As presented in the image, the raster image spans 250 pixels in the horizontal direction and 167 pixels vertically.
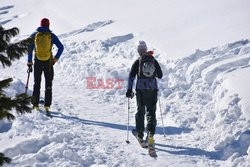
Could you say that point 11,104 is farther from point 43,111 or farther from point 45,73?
point 43,111

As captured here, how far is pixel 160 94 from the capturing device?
12.8 metres

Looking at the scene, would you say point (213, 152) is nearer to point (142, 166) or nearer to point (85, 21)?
point (142, 166)

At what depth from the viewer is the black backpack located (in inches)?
337

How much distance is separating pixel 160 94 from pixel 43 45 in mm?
4284

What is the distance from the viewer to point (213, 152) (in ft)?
28.8

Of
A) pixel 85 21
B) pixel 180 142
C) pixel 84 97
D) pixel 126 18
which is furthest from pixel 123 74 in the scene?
A: pixel 85 21

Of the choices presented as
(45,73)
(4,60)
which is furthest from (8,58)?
(45,73)

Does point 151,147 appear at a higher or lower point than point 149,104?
lower

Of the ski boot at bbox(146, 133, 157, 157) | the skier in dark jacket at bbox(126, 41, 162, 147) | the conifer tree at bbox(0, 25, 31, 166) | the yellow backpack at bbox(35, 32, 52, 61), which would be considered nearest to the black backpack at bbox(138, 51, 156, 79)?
the skier in dark jacket at bbox(126, 41, 162, 147)

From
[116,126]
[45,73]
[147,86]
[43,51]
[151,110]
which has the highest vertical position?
[43,51]

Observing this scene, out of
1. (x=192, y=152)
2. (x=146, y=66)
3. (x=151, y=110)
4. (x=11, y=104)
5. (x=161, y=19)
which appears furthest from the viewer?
(x=161, y=19)

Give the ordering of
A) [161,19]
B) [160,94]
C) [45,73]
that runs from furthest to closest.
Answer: [161,19] → [160,94] → [45,73]

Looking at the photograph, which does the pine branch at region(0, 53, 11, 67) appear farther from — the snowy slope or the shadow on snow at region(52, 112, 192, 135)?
the snowy slope

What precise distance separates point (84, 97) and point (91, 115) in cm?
194
